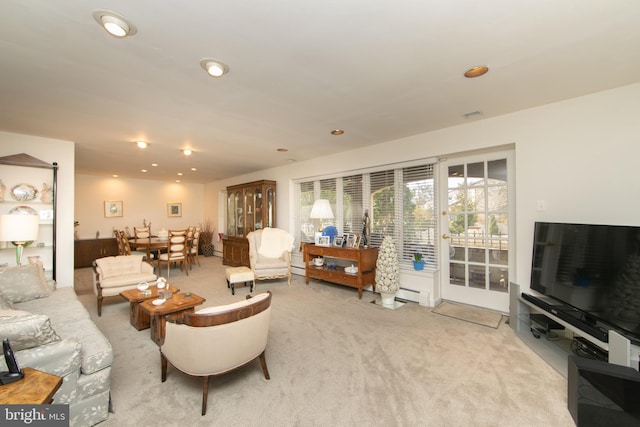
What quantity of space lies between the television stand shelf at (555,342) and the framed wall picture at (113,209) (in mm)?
9195

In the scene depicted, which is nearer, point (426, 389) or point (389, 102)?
point (426, 389)

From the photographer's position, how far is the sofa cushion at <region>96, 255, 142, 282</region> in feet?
12.4

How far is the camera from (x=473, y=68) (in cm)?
214

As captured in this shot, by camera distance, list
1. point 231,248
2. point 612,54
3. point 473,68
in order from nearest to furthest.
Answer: point 612,54 < point 473,68 < point 231,248

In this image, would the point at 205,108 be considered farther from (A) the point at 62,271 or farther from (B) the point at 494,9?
(A) the point at 62,271

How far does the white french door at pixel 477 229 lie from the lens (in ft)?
11.0

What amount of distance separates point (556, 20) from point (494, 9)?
1.45 ft

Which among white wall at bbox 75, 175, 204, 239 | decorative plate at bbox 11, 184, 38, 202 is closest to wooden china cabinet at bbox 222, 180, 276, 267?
white wall at bbox 75, 175, 204, 239

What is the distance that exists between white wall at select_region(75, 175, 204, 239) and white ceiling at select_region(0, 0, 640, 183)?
174 inches

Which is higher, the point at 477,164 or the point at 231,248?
the point at 477,164

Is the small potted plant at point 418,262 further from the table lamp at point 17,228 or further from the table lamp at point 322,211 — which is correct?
the table lamp at point 17,228

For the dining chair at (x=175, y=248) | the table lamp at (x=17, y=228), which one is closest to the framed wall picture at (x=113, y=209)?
the dining chair at (x=175, y=248)

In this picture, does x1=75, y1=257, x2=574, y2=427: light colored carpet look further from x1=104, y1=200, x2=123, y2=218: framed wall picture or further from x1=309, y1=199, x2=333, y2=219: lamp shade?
x1=104, y1=200, x2=123, y2=218: framed wall picture

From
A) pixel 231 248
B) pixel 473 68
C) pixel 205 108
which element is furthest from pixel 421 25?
pixel 231 248
